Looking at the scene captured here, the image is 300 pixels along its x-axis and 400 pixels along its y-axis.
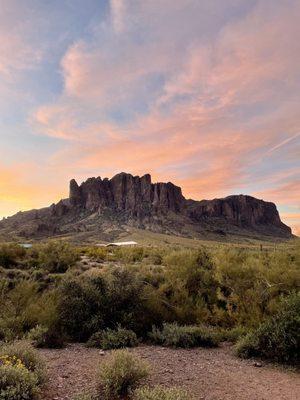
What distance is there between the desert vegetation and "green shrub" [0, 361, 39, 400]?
17 mm

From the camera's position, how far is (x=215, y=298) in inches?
606

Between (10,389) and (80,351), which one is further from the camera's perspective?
(80,351)

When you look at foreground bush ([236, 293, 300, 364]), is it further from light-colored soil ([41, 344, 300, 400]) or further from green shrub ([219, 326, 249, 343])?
green shrub ([219, 326, 249, 343])

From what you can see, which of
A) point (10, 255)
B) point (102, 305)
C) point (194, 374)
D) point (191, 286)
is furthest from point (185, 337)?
point (10, 255)

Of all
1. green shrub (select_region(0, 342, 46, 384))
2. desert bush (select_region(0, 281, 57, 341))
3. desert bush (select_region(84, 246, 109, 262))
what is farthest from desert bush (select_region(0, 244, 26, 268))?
green shrub (select_region(0, 342, 46, 384))

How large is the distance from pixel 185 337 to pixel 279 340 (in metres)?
2.71

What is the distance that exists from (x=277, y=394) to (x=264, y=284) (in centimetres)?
691

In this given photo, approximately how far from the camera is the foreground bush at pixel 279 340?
366 inches

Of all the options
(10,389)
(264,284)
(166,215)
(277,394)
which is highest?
(166,215)

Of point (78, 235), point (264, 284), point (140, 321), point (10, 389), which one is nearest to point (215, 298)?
point (264, 284)

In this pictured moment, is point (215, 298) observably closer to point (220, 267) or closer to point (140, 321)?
point (220, 267)

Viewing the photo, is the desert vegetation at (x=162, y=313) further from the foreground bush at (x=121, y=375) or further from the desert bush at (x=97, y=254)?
the desert bush at (x=97, y=254)

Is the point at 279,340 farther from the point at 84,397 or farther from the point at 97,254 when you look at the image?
the point at 97,254

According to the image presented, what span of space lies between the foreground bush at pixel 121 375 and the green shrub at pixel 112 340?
2878 mm
